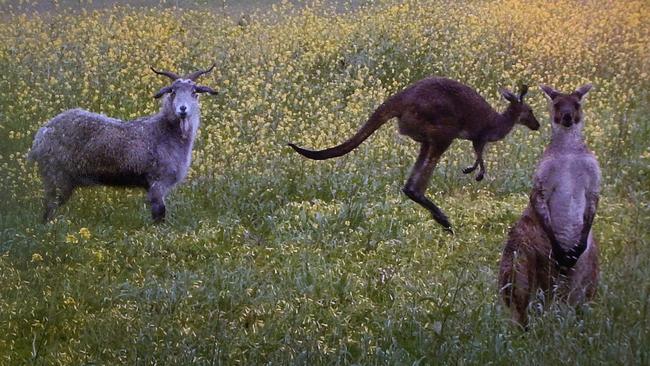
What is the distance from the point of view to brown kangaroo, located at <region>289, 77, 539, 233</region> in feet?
24.7

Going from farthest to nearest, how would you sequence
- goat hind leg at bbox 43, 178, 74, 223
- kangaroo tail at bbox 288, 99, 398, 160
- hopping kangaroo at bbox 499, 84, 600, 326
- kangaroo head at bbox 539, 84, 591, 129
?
goat hind leg at bbox 43, 178, 74, 223, kangaroo tail at bbox 288, 99, 398, 160, kangaroo head at bbox 539, 84, 591, 129, hopping kangaroo at bbox 499, 84, 600, 326

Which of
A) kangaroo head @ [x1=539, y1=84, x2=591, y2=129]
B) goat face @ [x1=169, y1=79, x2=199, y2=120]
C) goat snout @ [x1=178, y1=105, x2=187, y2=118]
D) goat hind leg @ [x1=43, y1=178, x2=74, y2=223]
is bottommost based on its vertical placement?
goat hind leg @ [x1=43, y1=178, x2=74, y2=223]

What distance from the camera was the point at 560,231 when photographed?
20.5ft

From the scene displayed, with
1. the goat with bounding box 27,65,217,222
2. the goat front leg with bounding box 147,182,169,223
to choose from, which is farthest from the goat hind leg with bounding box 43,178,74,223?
the goat front leg with bounding box 147,182,169,223

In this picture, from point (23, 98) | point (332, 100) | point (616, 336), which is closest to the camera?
point (616, 336)

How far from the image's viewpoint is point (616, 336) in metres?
5.32

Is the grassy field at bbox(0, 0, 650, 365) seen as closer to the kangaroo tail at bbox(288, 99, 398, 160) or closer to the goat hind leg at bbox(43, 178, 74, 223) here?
the goat hind leg at bbox(43, 178, 74, 223)

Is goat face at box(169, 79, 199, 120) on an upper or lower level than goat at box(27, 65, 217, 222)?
upper

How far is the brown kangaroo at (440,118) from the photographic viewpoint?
24.7 feet

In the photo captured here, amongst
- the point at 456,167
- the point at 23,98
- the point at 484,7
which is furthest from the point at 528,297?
the point at 484,7

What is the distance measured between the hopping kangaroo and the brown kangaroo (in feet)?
3.82

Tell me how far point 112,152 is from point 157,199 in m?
0.67

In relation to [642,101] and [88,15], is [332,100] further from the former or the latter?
[88,15]

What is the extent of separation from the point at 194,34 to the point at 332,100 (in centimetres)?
327
